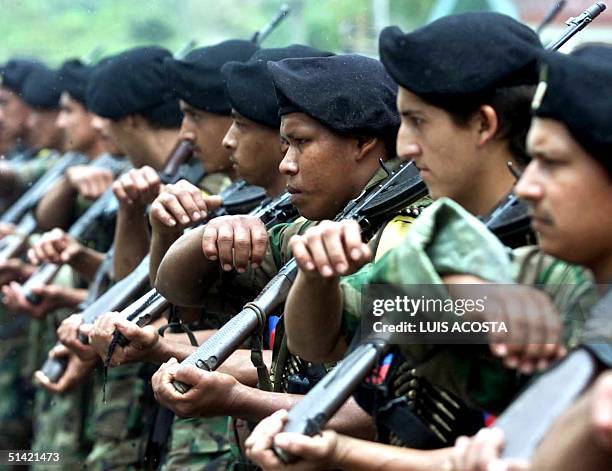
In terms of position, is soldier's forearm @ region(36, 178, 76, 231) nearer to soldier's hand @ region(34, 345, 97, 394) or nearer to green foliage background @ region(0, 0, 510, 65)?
soldier's hand @ region(34, 345, 97, 394)

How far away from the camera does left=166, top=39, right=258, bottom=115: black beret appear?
6.49 meters

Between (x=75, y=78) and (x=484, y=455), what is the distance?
685 centimetres

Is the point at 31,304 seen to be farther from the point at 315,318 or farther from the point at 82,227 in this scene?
the point at 315,318

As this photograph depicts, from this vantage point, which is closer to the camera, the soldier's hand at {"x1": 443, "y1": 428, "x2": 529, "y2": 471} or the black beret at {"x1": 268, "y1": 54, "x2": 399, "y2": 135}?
the soldier's hand at {"x1": 443, "y1": 428, "x2": 529, "y2": 471}

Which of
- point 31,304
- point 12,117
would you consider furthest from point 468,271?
point 12,117

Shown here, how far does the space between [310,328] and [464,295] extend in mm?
603

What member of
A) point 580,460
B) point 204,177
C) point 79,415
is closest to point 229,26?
point 79,415

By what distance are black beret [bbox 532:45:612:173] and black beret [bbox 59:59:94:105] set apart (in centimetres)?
619

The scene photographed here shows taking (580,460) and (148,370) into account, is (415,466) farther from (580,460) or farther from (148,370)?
(148,370)

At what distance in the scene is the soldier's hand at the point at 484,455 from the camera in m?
2.87

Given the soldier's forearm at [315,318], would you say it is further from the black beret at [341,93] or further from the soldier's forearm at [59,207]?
the soldier's forearm at [59,207]

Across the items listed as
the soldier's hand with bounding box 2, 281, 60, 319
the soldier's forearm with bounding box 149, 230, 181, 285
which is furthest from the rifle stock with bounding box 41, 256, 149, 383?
the soldier's hand with bounding box 2, 281, 60, 319

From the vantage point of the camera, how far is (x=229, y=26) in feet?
50.9

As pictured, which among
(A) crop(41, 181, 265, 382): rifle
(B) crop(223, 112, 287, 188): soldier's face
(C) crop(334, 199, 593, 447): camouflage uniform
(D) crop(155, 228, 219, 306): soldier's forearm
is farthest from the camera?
(A) crop(41, 181, 265, 382): rifle
